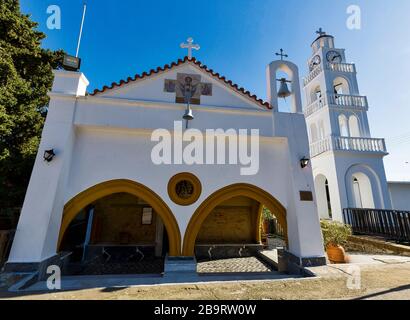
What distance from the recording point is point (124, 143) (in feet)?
20.6

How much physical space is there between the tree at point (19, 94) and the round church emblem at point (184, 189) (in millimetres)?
6458

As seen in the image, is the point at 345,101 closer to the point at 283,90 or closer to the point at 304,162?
the point at 283,90

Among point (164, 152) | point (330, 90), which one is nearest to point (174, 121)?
point (164, 152)

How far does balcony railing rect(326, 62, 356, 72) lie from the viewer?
15115mm

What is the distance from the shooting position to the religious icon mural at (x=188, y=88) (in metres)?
6.79

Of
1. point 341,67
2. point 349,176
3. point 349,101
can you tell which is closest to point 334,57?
point 341,67

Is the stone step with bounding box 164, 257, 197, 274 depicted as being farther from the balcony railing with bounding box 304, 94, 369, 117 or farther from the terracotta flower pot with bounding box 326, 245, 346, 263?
the balcony railing with bounding box 304, 94, 369, 117

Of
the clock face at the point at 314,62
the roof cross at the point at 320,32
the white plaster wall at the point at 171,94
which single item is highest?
the roof cross at the point at 320,32

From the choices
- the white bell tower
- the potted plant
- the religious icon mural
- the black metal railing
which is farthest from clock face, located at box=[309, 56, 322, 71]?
the potted plant

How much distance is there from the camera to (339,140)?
13.1m

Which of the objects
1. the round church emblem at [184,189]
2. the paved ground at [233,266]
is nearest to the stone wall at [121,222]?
the paved ground at [233,266]

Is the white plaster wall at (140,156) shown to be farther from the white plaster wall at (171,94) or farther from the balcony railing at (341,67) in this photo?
the balcony railing at (341,67)

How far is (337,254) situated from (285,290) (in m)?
3.68
